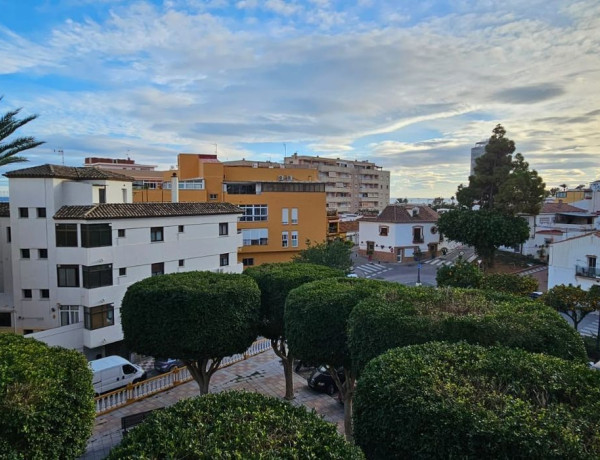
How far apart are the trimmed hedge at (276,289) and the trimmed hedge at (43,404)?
274 inches

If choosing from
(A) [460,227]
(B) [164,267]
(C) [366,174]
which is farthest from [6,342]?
(C) [366,174]

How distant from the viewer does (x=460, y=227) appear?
33375mm

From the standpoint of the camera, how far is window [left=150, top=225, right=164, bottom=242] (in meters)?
22.7

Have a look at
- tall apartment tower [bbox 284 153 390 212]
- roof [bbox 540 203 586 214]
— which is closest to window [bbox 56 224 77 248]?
roof [bbox 540 203 586 214]

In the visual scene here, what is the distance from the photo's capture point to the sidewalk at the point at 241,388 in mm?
12077

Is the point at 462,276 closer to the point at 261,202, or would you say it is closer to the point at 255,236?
the point at 255,236

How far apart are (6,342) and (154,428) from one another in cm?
552

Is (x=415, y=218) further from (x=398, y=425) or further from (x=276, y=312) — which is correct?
(x=398, y=425)

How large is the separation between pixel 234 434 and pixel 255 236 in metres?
29.3

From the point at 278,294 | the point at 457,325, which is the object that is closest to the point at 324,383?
the point at 278,294

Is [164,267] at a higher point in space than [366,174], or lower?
lower

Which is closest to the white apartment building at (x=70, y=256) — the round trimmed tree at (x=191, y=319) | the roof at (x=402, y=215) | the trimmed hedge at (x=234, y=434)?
the round trimmed tree at (x=191, y=319)

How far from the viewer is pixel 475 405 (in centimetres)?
460

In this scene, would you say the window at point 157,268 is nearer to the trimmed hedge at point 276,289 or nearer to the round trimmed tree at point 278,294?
the round trimmed tree at point 278,294
